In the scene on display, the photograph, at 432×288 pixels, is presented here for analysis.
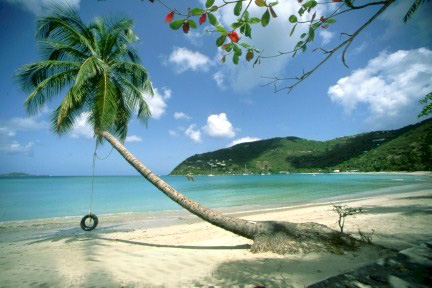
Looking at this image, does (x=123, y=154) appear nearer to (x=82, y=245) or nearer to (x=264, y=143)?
(x=82, y=245)

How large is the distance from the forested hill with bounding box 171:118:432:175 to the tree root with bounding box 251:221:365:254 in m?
73.2

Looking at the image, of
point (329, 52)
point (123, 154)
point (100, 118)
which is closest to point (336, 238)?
point (329, 52)

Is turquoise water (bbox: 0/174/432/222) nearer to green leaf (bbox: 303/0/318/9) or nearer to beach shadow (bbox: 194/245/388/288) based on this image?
beach shadow (bbox: 194/245/388/288)

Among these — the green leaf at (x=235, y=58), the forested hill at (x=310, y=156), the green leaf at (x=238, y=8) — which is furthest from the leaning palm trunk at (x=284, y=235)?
the forested hill at (x=310, y=156)

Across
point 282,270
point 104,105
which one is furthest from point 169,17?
point 104,105

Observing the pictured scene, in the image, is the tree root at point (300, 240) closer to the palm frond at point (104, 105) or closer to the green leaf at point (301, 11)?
the green leaf at point (301, 11)

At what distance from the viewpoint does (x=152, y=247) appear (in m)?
7.31

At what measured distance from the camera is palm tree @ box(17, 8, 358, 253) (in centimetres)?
573

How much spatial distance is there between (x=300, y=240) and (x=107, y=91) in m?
7.15

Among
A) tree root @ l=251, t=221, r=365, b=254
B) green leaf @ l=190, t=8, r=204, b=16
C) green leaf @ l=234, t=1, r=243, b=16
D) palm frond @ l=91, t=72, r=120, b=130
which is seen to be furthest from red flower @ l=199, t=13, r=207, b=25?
palm frond @ l=91, t=72, r=120, b=130

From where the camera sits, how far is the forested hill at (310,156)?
75.9 m

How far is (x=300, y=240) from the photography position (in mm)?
5551

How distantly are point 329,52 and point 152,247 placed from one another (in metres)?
7.32

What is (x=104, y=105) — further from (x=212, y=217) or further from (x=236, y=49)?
(x=236, y=49)
